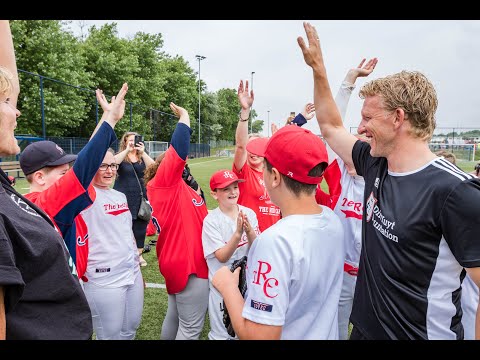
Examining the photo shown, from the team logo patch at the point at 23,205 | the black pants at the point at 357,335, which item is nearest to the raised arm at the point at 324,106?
the black pants at the point at 357,335

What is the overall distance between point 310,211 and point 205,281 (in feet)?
6.28

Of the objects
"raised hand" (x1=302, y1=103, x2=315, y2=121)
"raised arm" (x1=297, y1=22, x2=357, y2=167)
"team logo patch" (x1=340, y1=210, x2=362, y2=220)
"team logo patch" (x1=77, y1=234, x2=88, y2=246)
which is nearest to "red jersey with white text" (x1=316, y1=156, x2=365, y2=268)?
"team logo patch" (x1=340, y1=210, x2=362, y2=220)

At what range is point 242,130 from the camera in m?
4.09

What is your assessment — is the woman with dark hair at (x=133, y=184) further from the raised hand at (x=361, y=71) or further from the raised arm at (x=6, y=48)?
the raised hand at (x=361, y=71)

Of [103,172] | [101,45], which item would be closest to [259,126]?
[101,45]

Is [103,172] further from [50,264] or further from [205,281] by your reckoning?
[50,264]

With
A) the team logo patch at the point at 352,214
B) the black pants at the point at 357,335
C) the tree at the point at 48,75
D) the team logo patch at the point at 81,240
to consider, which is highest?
the tree at the point at 48,75

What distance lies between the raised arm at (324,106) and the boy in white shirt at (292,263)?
27.4 inches

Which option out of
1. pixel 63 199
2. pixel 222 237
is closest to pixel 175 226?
pixel 222 237

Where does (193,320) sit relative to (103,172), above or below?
below

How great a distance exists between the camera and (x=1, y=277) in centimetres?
105

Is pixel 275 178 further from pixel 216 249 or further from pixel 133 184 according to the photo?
pixel 133 184

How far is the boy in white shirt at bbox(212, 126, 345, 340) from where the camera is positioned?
4.88 ft

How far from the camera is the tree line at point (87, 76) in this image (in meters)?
23.5
